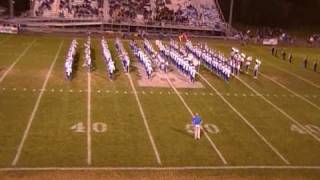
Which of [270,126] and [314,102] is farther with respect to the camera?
[314,102]

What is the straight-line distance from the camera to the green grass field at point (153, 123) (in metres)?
13.1

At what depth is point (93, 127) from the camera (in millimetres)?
15477

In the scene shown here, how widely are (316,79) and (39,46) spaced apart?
14580 mm

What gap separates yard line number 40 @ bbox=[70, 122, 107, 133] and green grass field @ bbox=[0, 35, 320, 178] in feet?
0.09

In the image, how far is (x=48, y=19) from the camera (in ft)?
133

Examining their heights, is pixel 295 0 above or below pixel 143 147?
above

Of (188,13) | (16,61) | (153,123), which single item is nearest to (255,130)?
(153,123)

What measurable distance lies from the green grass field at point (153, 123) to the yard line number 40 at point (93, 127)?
0.03 metres

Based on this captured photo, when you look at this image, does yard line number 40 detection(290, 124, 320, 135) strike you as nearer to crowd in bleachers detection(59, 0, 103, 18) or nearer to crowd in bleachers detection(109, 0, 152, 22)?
crowd in bleachers detection(109, 0, 152, 22)

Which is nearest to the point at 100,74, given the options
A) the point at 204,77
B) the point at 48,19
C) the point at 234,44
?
the point at 204,77

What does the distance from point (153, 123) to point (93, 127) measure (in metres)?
1.73

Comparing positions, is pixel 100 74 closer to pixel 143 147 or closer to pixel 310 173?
pixel 143 147

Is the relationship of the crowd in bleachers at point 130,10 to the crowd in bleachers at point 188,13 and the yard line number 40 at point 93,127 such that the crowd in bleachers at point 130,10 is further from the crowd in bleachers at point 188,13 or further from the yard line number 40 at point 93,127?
the yard line number 40 at point 93,127

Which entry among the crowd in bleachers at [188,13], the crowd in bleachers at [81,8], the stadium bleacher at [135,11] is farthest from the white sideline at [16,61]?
the crowd in bleachers at [188,13]
